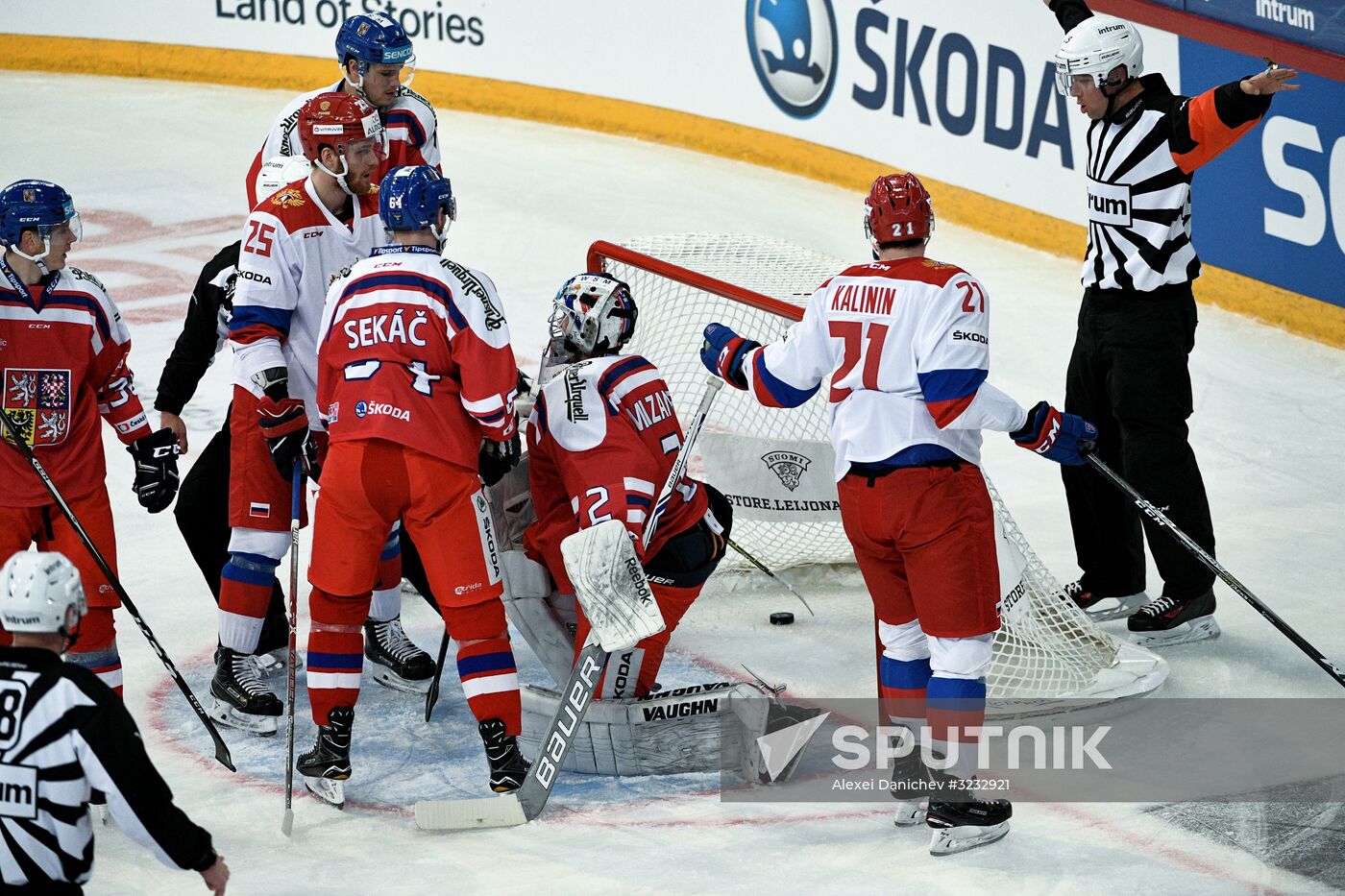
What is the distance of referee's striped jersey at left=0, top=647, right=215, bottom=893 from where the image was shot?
2.35 metres

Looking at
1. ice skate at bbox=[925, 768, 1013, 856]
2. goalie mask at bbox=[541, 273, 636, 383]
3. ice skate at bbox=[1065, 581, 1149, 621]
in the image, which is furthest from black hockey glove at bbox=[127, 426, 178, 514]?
ice skate at bbox=[1065, 581, 1149, 621]

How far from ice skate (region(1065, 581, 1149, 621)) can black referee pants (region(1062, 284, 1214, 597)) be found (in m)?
0.13

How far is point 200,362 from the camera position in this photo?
4.25 m

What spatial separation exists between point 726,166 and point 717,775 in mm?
5692

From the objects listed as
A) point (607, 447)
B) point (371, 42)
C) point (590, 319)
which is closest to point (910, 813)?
point (607, 447)

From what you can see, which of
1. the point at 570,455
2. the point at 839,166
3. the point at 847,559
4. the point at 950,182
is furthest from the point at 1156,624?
the point at 839,166

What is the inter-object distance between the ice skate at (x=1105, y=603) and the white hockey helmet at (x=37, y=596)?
9.61 feet

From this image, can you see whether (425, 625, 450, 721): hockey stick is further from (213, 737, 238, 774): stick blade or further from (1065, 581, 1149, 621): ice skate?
(1065, 581, 1149, 621): ice skate

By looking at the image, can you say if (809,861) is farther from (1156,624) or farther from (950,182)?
(950,182)

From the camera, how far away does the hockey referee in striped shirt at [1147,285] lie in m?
4.39

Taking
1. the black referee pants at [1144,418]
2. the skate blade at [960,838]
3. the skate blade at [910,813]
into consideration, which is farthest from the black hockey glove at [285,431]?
the black referee pants at [1144,418]

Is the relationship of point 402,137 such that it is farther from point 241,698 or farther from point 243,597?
point 241,698

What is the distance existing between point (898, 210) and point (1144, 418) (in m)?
1.38

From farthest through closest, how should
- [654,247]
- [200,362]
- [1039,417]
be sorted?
1. [654,247]
2. [200,362]
3. [1039,417]
